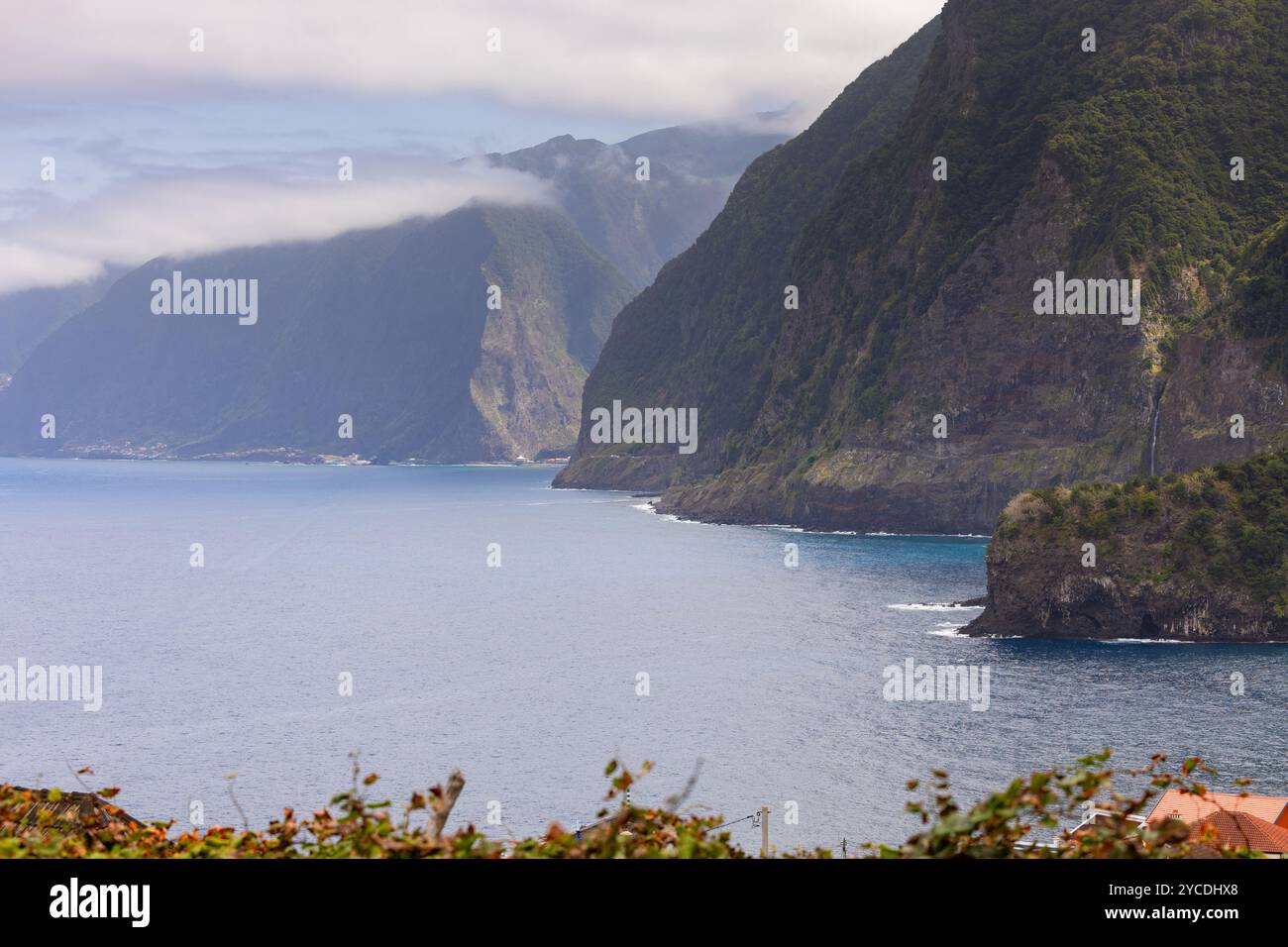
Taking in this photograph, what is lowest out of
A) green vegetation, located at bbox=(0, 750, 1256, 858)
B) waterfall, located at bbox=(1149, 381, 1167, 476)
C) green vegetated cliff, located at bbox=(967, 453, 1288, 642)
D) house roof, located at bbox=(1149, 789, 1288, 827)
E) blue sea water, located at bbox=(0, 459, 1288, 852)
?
blue sea water, located at bbox=(0, 459, 1288, 852)

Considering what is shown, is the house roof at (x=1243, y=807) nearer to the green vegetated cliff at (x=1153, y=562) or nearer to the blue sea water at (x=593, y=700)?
the blue sea water at (x=593, y=700)

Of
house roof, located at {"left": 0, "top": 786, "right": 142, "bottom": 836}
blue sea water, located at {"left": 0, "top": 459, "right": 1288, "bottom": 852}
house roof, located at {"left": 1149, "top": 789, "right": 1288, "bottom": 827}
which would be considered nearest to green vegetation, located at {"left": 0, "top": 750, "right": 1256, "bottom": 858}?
house roof, located at {"left": 0, "top": 786, "right": 142, "bottom": 836}

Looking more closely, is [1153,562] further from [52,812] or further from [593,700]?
[52,812]

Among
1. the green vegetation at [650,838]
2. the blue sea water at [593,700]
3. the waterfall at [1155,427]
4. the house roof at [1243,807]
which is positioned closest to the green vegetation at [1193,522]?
the blue sea water at [593,700]

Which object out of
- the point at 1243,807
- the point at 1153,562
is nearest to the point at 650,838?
the point at 1243,807

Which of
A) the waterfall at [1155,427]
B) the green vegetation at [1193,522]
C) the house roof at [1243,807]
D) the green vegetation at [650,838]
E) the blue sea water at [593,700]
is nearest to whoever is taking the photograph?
the green vegetation at [650,838]

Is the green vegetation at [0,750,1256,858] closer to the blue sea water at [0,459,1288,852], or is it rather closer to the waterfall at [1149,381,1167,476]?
the blue sea water at [0,459,1288,852]
